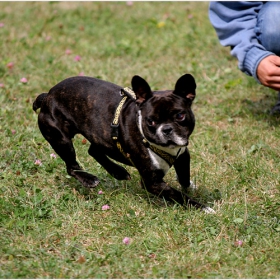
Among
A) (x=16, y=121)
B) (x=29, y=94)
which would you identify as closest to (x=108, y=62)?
(x=29, y=94)

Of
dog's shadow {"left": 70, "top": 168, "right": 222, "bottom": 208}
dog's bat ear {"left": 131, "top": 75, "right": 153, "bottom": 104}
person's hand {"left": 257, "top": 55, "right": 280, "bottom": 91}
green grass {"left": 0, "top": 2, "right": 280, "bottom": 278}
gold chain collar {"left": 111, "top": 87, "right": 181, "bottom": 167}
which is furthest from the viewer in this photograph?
person's hand {"left": 257, "top": 55, "right": 280, "bottom": 91}

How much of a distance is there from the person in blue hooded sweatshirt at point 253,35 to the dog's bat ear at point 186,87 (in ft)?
5.05

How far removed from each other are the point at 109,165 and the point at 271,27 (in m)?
2.17

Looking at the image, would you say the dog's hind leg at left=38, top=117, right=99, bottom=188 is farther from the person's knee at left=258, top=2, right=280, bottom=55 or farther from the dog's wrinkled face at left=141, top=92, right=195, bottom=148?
the person's knee at left=258, top=2, right=280, bottom=55

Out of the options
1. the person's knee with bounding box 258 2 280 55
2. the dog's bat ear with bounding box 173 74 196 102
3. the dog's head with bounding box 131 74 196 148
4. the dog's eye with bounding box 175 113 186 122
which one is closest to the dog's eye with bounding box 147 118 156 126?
the dog's head with bounding box 131 74 196 148

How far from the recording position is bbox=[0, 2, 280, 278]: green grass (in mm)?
3549

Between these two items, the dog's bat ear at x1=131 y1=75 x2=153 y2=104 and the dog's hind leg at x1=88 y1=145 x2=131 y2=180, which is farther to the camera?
the dog's hind leg at x1=88 y1=145 x2=131 y2=180

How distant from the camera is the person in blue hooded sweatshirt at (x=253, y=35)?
518 centimetres

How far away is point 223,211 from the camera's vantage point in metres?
4.04

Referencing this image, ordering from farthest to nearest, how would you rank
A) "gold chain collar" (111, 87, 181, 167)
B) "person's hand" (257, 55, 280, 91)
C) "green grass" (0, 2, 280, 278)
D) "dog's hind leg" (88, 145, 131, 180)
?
"person's hand" (257, 55, 280, 91), "dog's hind leg" (88, 145, 131, 180), "gold chain collar" (111, 87, 181, 167), "green grass" (0, 2, 280, 278)

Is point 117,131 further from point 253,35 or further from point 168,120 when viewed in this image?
point 253,35

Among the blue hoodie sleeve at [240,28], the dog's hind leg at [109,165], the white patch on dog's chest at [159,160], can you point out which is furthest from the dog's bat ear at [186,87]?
the blue hoodie sleeve at [240,28]

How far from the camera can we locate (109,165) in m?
4.64

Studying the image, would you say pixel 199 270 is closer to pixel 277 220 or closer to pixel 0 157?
pixel 277 220
